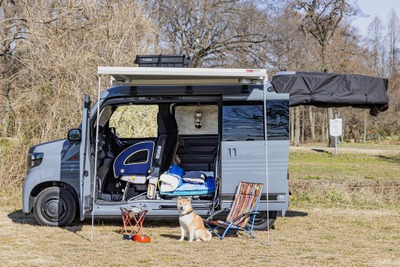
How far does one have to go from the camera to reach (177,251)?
23.6 feet

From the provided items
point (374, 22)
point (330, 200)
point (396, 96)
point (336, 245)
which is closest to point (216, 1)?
point (330, 200)

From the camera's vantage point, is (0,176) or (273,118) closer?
(273,118)

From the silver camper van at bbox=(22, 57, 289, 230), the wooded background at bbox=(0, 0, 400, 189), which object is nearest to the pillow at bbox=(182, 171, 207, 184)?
the silver camper van at bbox=(22, 57, 289, 230)

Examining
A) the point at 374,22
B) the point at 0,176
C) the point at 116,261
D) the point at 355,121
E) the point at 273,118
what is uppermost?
the point at 374,22

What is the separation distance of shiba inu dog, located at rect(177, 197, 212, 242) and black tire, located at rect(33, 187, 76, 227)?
1923 mm

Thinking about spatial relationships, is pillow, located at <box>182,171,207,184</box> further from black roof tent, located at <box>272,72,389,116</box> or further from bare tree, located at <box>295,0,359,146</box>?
bare tree, located at <box>295,0,359,146</box>

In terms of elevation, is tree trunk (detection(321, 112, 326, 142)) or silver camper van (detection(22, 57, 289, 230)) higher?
tree trunk (detection(321, 112, 326, 142))

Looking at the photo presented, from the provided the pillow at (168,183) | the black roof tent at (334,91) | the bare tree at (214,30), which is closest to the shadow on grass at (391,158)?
the bare tree at (214,30)

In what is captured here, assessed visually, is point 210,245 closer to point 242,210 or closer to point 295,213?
point 242,210

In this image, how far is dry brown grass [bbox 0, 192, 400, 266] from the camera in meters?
6.68

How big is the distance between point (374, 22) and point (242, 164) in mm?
59236

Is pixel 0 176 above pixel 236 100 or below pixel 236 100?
below

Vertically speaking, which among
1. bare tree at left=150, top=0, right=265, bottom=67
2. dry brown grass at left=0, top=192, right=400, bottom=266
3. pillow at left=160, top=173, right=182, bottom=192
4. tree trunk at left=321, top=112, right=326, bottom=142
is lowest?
dry brown grass at left=0, top=192, right=400, bottom=266

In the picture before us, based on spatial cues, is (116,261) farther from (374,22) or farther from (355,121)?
(374,22)
